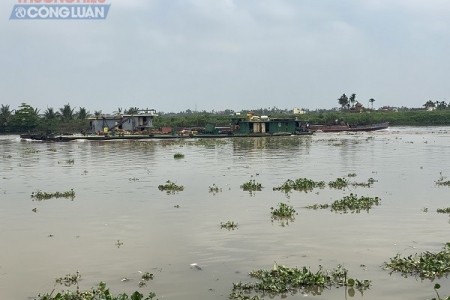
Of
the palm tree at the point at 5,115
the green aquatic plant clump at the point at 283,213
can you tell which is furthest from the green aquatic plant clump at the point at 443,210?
the palm tree at the point at 5,115

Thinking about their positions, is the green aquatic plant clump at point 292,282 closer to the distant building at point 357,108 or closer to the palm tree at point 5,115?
the palm tree at point 5,115

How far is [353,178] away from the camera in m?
25.2

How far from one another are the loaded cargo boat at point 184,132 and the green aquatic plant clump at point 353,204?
189 feet

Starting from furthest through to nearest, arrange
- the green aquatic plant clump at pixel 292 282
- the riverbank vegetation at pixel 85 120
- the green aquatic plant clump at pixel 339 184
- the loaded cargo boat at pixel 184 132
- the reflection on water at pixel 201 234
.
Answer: the riverbank vegetation at pixel 85 120, the loaded cargo boat at pixel 184 132, the green aquatic plant clump at pixel 339 184, the reflection on water at pixel 201 234, the green aquatic plant clump at pixel 292 282

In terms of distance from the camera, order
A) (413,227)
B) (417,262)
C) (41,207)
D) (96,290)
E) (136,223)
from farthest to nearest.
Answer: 1. (41,207)
2. (136,223)
3. (413,227)
4. (417,262)
5. (96,290)

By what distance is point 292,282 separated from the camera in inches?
378

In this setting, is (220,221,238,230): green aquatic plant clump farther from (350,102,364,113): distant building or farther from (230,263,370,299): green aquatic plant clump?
(350,102,364,113): distant building

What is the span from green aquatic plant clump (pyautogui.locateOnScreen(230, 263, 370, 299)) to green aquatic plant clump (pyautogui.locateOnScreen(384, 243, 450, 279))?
1.10m

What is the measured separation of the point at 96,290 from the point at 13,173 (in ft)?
80.6

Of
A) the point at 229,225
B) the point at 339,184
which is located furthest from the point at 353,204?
the point at 339,184

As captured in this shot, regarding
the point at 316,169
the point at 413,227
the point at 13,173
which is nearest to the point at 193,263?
the point at 413,227

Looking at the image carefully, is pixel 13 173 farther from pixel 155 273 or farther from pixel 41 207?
pixel 155 273

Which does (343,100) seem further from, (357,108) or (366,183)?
(366,183)

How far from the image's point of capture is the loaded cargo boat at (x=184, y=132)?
75.4 meters
